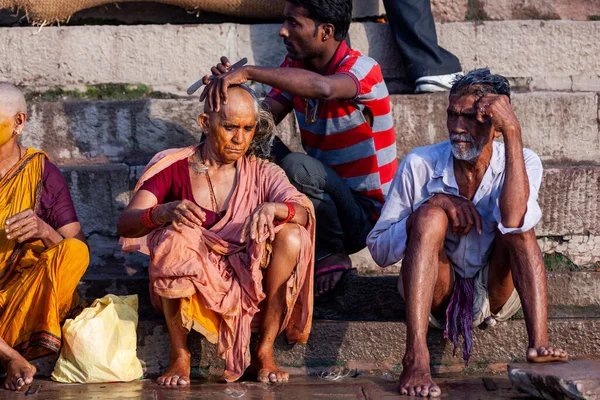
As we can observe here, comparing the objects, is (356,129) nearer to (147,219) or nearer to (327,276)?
(327,276)

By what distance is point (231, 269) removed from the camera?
4672 millimetres

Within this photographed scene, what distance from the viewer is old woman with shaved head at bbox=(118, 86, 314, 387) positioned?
447cm

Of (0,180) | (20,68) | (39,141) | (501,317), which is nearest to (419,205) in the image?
(501,317)

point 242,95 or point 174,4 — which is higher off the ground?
point 174,4

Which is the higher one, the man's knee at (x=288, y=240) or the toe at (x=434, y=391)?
the man's knee at (x=288, y=240)

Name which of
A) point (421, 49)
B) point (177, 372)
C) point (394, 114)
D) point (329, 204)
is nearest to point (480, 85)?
point (329, 204)

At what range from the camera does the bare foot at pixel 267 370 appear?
4531 mm

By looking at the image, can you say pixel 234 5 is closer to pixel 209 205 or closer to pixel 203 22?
pixel 203 22

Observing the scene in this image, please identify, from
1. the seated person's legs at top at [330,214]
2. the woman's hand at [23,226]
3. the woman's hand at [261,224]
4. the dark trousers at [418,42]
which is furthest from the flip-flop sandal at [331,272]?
the dark trousers at [418,42]

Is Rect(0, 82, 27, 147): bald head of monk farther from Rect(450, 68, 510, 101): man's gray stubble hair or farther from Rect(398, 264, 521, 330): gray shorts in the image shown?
Rect(450, 68, 510, 101): man's gray stubble hair

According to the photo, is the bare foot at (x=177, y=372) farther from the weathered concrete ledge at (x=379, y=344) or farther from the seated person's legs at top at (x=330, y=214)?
the seated person's legs at top at (x=330, y=214)

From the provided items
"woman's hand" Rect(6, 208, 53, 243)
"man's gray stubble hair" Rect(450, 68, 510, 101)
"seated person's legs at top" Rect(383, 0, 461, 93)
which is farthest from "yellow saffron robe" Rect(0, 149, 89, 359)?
"seated person's legs at top" Rect(383, 0, 461, 93)

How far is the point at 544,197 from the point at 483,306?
126 centimetres

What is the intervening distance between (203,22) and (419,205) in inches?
109
